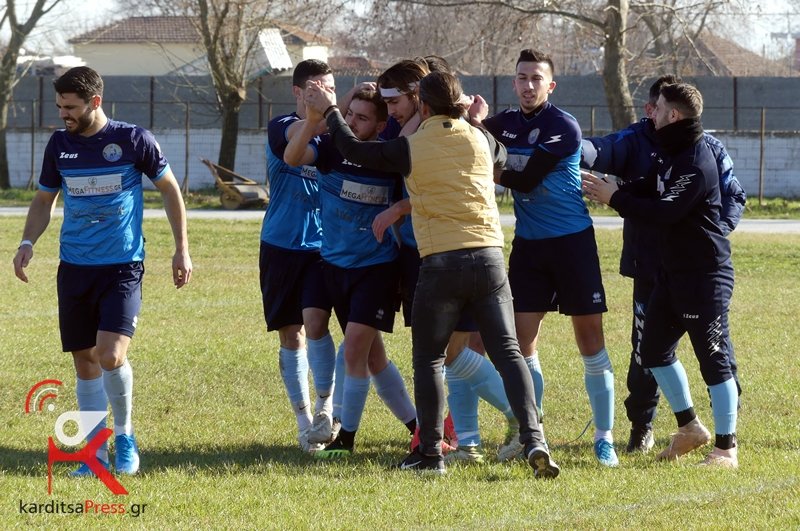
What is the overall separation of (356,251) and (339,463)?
3.73 feet

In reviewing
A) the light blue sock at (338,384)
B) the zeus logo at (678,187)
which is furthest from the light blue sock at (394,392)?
the zeus logo at (678,187)

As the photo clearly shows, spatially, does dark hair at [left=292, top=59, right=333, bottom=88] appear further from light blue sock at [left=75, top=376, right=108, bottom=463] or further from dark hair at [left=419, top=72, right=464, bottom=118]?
light blue sock at [left=75, top=376, right=108, bottom=463]

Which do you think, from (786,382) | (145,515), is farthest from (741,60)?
(145,515)

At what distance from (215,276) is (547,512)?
10.3 m

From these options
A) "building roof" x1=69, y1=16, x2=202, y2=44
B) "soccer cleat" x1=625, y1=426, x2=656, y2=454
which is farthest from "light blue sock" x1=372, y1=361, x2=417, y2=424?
"building roof" x1=69, y1=16, x2=202, y2=44

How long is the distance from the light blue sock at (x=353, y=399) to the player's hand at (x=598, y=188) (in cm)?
160

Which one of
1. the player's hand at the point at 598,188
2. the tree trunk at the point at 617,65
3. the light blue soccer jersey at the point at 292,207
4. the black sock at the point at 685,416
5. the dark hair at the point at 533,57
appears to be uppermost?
the tree trunk at the point at 617,65

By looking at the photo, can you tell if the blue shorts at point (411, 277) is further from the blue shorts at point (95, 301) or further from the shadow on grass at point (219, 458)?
the blue shorts at point (95, 301)

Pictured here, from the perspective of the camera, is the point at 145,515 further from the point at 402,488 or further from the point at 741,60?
the point at 741,60

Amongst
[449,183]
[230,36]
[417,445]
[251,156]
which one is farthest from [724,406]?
[251,156]

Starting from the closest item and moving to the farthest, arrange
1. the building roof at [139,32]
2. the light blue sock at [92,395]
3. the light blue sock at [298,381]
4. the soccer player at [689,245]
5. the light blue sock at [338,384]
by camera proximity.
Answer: the soccer player at [689,245]
the light blue sock at [92,395]
the light blue sock at [298,381]
the light blue sock at [338,384]
the building roof at [139,32]

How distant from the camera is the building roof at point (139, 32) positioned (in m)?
52.9

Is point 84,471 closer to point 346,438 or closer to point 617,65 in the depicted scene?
point 346,438

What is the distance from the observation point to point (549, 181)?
614 centimetres
